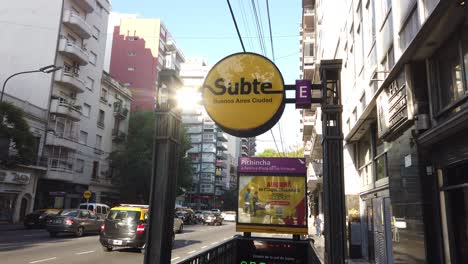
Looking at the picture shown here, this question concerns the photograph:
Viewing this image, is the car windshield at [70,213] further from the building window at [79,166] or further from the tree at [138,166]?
the tree at [138,166]

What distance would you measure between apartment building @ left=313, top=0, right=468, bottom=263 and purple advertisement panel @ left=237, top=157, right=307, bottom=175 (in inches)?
95.9

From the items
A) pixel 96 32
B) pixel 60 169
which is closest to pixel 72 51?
pixel 96 32

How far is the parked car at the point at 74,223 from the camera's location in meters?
20.1

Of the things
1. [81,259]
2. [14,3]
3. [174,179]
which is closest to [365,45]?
[174,179]

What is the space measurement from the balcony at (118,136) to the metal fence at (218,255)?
3930 centimetres

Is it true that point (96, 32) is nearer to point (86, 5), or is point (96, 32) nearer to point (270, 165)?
point (86, 5)

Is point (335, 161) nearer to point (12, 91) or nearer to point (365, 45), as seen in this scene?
point (365, 45)

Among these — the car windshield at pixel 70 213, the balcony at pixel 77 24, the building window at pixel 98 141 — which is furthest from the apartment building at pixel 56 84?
the car windshield at pixel 70 213

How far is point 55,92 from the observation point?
115 feet

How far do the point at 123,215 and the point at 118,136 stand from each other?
32.1 m

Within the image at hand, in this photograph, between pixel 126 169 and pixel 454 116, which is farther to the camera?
pixel 126 169

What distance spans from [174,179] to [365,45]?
10.1 meters

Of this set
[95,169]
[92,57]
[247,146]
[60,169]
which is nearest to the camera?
[60,169]

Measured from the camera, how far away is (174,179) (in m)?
4.83
